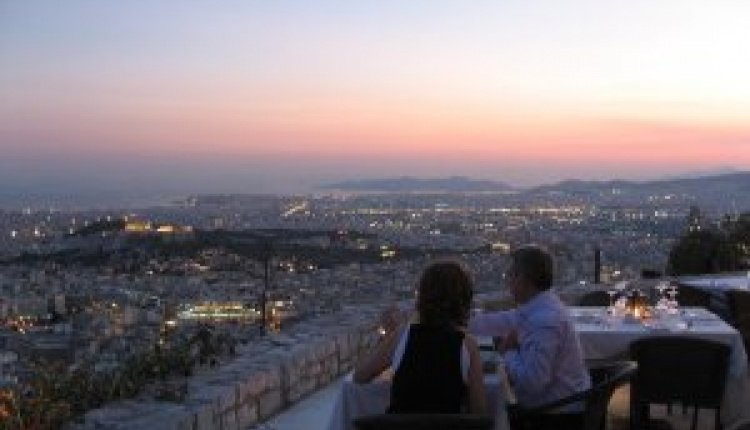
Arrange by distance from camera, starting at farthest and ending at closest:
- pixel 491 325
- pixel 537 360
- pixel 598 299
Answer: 1. pixel 598 299
2. pixel 491 325
3. pixel 537 360

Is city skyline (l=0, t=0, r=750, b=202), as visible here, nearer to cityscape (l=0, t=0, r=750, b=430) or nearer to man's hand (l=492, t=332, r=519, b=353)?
cityscape (l=0, t=0, r=750, b=430)

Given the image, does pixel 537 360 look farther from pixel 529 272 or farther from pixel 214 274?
pixel 214 274

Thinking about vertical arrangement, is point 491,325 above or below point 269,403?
above

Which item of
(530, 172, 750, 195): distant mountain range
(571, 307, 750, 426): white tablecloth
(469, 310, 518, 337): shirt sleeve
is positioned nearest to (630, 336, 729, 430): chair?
(571, 307, 750, 426): white tablecloth

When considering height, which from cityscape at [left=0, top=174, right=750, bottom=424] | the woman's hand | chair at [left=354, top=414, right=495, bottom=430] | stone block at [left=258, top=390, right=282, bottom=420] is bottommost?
stone block at [left=258, top=390, right=282, bottom=420]

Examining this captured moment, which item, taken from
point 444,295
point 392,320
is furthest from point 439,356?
point 392,320

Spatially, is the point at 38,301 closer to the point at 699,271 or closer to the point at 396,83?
the point at 699,271

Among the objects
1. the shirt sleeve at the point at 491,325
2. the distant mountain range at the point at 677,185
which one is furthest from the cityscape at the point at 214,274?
the distant mountain range at the point at 677,185
